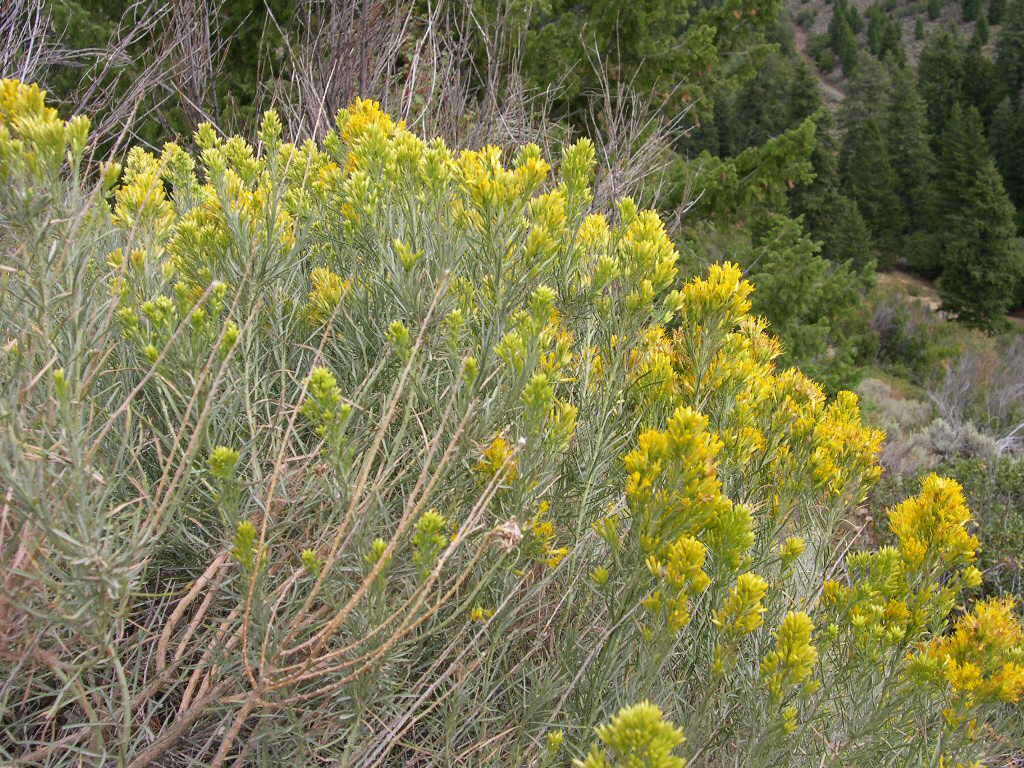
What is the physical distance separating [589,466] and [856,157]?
51619mm

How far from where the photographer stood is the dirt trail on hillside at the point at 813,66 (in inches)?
2768

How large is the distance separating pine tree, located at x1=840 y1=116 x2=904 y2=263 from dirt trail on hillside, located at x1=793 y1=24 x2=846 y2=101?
18525mm

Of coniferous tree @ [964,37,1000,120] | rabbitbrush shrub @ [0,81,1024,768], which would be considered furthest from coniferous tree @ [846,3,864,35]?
rabbitbrush shrub @ [0,81,1024,768]

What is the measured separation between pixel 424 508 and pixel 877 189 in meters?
51.0

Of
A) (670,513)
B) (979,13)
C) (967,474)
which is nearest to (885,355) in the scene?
(967,474)

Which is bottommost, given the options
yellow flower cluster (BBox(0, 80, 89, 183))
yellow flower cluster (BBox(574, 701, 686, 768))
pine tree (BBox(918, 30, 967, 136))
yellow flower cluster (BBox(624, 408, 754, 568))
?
yellow flower cluster (BBox(574, 701, 686, 768))

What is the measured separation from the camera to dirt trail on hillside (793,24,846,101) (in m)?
70.3

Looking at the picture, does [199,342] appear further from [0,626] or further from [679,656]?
[679,656]

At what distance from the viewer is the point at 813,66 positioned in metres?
77.9

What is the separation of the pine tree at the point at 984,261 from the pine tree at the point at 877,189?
7207 millimetres

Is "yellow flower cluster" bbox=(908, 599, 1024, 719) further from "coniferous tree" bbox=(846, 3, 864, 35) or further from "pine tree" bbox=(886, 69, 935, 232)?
"coniferous tree" bbox=(846, 3, 864, 35)

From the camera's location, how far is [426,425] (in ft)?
5.91

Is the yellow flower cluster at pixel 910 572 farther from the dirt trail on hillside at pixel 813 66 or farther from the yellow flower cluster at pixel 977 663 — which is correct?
the dirt trail on hillside at pixel 813 66

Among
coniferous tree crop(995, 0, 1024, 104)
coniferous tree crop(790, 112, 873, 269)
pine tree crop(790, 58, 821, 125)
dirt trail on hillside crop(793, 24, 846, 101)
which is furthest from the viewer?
dirt trail on hillside crop(793, 24, 846, 101)
